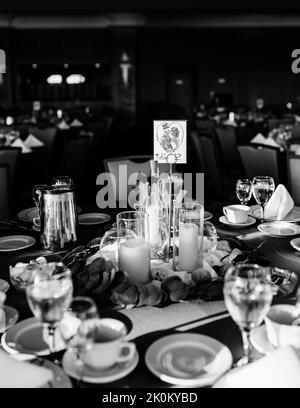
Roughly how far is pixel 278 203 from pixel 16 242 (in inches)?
42.4

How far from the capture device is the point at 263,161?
3.19m

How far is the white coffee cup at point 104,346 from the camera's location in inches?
32.9

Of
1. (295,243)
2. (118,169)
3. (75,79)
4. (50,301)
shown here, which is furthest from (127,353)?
(75,79)

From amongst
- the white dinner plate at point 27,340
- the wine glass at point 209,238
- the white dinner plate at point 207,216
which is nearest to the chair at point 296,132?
the white dinner plate at point 207,216

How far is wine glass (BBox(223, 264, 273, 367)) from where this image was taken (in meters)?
0.91

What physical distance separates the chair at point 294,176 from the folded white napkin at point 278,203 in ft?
2.26

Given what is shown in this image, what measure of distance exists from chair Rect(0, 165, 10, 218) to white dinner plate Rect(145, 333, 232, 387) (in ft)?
5.56

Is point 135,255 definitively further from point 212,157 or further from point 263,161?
point 212,157

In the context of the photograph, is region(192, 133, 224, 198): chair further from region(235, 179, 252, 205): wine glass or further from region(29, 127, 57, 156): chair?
region(235, 179, 252, 205): wine glass

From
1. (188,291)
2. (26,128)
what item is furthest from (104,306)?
(26,128)

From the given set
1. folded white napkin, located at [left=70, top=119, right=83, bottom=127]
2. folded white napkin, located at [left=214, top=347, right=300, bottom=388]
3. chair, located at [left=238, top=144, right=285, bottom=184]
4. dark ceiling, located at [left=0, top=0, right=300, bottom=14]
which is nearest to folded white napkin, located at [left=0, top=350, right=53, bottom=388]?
folded white napkin, located at [left=214, top=347, right=300, bottom=388]

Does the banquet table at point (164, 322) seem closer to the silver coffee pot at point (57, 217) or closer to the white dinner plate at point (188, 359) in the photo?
Result: the white dinner plate at point (188, 359)

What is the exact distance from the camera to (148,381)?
0.88 meters
